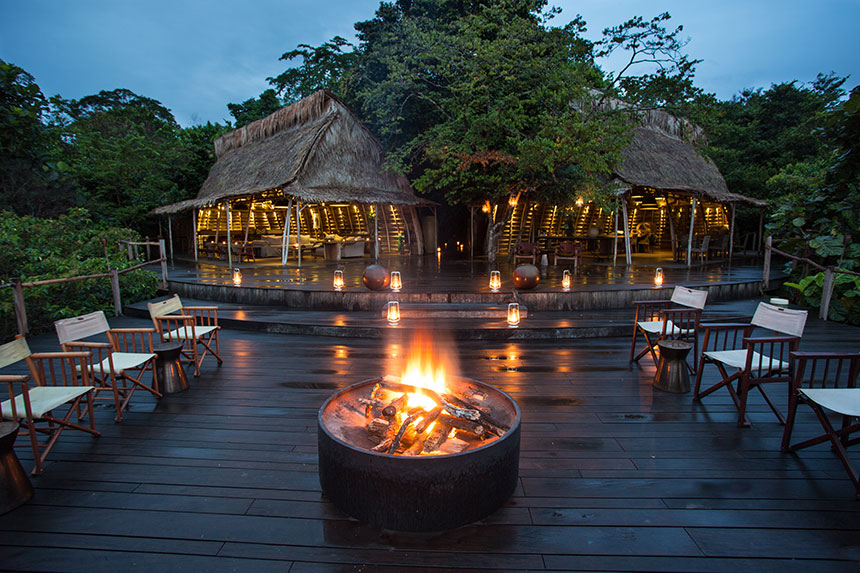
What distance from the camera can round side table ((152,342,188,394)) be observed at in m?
4.09

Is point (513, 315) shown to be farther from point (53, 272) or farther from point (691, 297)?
point (53, 272)

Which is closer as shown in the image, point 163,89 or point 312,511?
point 312,511

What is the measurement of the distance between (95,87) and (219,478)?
701 ft

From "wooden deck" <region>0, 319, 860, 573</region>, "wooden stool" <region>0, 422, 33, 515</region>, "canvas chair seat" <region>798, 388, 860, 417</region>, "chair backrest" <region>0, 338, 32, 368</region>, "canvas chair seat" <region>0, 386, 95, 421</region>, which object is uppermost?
"chair backrest" <region>0, 338, 32, 368</region>

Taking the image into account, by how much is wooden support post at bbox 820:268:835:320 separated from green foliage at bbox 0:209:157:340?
1339 centimetres

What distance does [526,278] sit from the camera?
26.8 ft

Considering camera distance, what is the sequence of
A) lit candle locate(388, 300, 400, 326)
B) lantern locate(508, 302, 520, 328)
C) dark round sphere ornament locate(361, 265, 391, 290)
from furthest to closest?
dark round sphere ornament locate(361, 265, 391, 290) → lit candle locate(388, 300, 400, 326) → lantern locate(508, 302, 520, 328)

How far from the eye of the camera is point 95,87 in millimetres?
156375

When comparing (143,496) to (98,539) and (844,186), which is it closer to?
(98,539)

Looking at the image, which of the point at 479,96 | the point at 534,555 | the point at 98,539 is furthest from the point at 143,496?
the point at 479,96

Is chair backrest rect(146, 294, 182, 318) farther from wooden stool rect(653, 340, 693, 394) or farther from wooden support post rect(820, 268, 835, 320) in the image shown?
wooden support post rect(820, 268, 835, 320)

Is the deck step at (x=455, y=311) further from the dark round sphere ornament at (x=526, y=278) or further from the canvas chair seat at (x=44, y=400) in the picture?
the canvas chair seat at (x=44, y=400)

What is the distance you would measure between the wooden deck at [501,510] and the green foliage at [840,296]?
5315mm

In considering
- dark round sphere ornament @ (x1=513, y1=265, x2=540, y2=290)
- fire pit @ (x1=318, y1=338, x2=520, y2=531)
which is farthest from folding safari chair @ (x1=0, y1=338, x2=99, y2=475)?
dark round sphere ornament @ (x1=513, y1=265, x2=540, y2=290)
